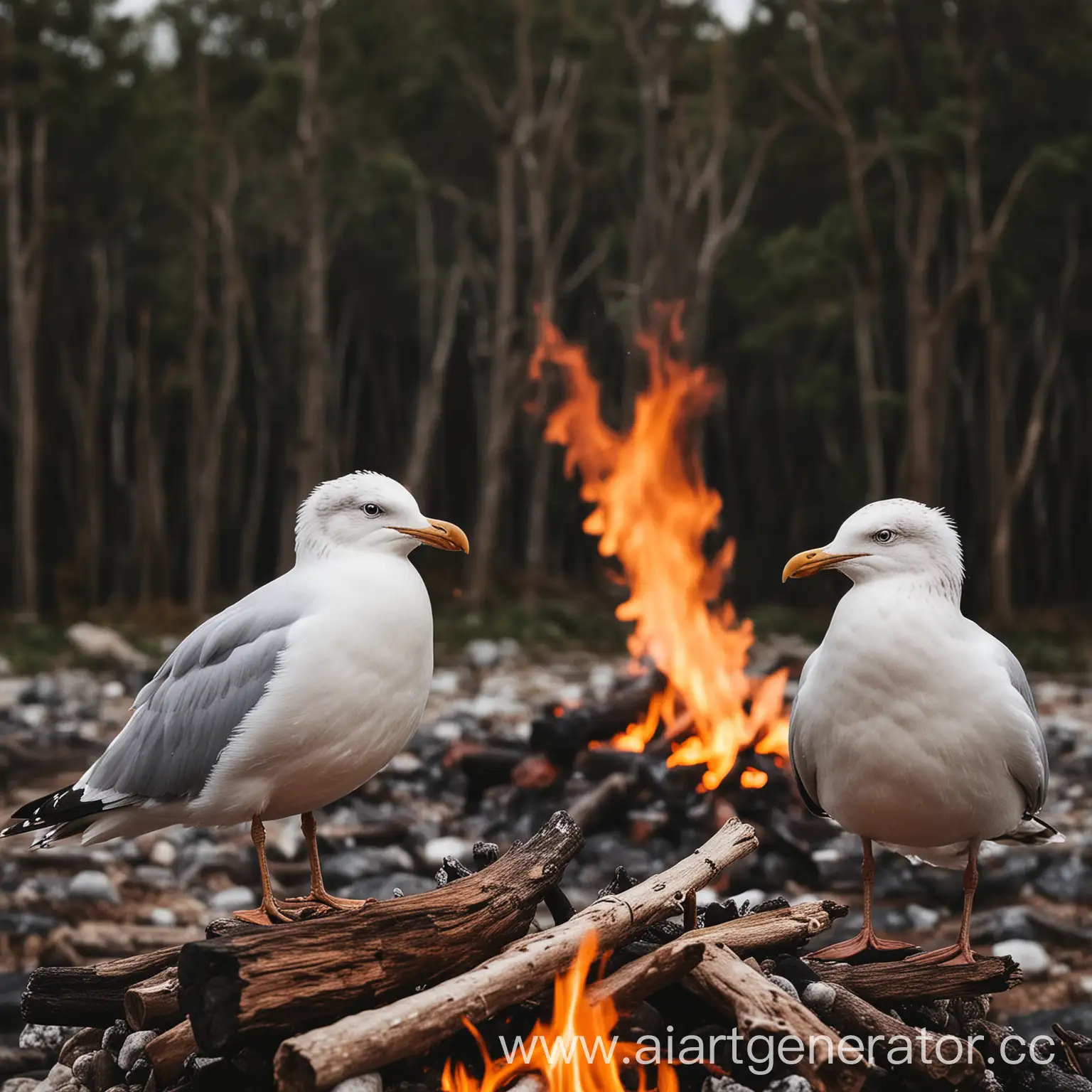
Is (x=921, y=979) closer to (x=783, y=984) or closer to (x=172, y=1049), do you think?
(x=783, y=984)

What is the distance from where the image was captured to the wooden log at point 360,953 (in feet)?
10.5

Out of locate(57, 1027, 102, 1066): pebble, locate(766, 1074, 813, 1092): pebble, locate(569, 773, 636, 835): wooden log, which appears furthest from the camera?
locate(569, 773, 636, 835): wooden log

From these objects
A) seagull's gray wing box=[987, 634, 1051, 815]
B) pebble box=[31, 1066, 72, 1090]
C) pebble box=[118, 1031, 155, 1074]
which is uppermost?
seagull's gray wing box=[987, 634, 1051, 815]

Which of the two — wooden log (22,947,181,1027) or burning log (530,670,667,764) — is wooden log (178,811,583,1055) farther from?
burning log (530,670,667,764)

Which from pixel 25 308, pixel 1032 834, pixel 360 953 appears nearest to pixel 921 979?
pixel 1032 834

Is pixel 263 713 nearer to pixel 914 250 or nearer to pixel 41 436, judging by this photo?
pixel 914 250

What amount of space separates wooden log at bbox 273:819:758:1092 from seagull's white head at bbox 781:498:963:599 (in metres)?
0.91

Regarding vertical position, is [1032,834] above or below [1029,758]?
below

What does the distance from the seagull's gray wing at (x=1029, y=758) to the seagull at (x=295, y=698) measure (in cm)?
167

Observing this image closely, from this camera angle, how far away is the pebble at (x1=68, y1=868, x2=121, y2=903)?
748cm

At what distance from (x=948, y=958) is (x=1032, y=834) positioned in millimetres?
672

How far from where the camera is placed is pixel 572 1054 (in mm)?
3428

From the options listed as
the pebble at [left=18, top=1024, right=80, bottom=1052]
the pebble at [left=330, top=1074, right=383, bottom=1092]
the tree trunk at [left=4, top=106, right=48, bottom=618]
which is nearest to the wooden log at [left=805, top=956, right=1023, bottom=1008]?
the pebble at [left=330, top=1074, right=383, bottom=1092]

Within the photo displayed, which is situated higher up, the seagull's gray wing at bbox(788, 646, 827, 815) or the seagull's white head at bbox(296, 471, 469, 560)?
the seagull's white head at bbox(296, 471, 469, 560)
